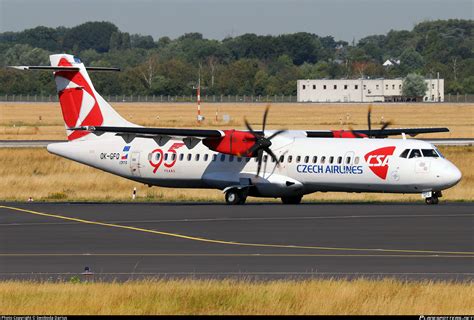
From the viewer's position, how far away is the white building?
193 m

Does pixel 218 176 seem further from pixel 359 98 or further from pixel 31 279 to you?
pixel 359 98

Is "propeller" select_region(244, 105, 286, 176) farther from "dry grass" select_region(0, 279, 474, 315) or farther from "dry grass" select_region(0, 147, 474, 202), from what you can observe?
"dry grass" select_region(0, 279, 474, 315)

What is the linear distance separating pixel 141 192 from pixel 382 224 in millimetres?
20152

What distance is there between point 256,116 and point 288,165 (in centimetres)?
9020

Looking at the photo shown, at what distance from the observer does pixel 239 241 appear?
3069 cm

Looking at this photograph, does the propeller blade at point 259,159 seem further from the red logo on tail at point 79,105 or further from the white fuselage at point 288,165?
the red logo on tail at point 79,105

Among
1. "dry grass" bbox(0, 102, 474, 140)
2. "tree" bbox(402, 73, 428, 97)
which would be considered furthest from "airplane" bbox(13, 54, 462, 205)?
"tree" bbox(402, 73, 428, 97)

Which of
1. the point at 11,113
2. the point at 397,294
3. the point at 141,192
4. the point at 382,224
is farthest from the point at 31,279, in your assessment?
the point at 11,113

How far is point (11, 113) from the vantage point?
14488cm

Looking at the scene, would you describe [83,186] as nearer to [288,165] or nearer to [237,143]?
[237,143]

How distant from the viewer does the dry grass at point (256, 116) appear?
4139 inches

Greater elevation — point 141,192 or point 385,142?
point 385,142

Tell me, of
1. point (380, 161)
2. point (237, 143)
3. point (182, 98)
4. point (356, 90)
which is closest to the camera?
point (380, 161)

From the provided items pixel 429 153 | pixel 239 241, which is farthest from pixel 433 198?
pixel 239 241
